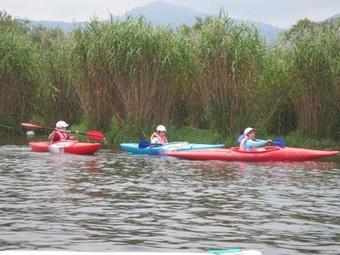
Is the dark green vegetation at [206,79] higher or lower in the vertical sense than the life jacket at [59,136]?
higher

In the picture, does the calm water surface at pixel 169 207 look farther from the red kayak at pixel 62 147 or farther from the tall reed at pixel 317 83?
the tall reed at pixel 317 83

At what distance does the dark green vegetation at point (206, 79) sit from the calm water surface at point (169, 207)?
391 cm

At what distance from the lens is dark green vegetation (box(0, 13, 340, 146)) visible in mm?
19000

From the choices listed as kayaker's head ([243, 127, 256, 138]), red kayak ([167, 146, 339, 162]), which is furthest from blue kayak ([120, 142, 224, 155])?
red kayak ([167, 146, 339, 162])

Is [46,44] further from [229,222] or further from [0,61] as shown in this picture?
[229,222]

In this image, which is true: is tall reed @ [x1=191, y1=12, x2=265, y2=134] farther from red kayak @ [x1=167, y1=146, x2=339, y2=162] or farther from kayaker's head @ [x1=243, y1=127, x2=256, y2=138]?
red kayak @ [x1=167, y1=146, x2=339, y2=162]

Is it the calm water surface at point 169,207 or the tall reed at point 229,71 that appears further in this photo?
the tall reed at point 229,71

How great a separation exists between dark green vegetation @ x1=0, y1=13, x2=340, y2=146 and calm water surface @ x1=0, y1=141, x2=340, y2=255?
3908mm

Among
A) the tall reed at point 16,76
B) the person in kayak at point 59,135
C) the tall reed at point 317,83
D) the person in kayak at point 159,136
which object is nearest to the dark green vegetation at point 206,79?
the tall reed at point 317,83

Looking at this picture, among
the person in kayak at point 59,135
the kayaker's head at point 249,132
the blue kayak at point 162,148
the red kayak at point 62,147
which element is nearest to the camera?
the kayaker's head at point 249,132

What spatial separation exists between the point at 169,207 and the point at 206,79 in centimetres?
1020

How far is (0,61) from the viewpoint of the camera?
22797 millimetres

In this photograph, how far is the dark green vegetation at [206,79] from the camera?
19000 millimetres

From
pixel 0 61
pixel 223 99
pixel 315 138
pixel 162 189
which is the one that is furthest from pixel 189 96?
pixel 162 189
